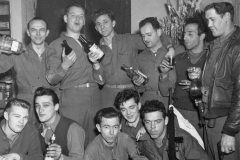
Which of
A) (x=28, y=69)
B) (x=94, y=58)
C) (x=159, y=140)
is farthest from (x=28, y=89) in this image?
(x=159, y=140)

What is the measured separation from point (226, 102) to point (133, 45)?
1684 millimetres

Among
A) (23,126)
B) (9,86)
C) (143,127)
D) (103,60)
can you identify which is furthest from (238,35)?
(9,86)

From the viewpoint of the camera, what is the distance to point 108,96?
3986 millimetres

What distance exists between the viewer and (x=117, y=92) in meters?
3.95

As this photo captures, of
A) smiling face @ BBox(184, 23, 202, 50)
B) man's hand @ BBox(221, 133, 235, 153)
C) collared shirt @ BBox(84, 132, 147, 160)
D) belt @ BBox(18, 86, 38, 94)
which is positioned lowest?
collared shirt @ BBox(84, 132, 147, 160)

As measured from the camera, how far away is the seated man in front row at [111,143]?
3244 mm

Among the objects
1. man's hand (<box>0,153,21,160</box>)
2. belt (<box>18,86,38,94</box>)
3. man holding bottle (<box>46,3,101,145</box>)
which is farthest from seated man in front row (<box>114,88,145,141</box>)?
man's hand (<box>0,153,21,160</box>)

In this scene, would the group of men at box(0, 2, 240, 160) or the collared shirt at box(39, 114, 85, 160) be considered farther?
the collared shirt at box(39, 114, 85, 160)

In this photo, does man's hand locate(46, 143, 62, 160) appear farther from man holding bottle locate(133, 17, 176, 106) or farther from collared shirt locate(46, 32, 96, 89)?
man holding bottle locate(133, 17, 176, 106)

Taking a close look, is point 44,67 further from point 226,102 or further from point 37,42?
point 226,102

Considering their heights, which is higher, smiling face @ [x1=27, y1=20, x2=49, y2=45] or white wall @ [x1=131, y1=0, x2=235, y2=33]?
white wall @ [x1=131, y1=0, x2=235, y2=33]

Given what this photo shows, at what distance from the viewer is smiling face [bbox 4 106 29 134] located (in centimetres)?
304

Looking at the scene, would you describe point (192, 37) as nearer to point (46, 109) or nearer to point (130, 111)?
point (130, 111)

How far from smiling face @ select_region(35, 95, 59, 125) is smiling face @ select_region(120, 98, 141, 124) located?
80cm
